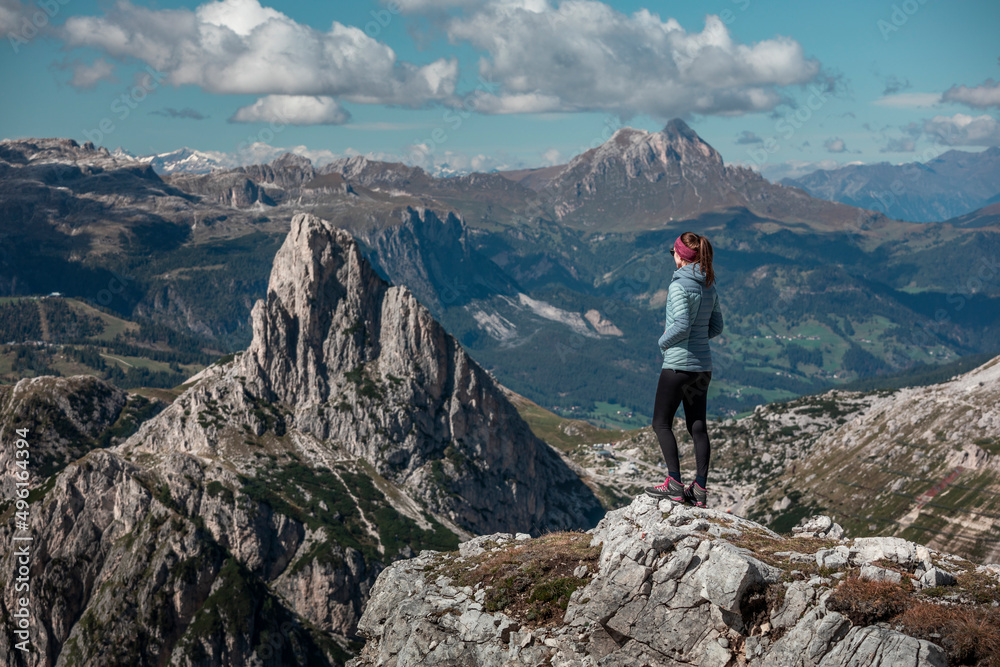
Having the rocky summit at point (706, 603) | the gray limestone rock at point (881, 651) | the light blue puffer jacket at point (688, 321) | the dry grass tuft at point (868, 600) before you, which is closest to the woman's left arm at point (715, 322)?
the light blue puffer jacket at point (688, 321)

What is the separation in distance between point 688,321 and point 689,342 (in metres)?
0.96

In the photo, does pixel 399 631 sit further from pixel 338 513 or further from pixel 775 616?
pixel 338 513

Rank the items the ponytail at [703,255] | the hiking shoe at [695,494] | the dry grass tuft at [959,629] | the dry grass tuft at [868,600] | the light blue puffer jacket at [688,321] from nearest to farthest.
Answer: the dry grass tuft at [959,629], the dry grass tuft at [868,600], the light blue puffer jacket at [688,321], the ponytail at [703,255], the hiking shoe at [695,494]

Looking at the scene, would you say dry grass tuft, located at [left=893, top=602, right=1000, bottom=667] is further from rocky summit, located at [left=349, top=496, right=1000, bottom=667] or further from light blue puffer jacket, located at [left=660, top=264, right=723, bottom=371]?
light blue puffer jacket, located at [left=660, top=264, right=723, bottom=371]

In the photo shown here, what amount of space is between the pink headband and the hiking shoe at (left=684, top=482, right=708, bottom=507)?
1007cm

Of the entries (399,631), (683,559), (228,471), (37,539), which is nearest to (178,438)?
(228,471)

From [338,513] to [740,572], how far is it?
17104 centimetres

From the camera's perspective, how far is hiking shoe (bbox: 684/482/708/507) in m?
32.5

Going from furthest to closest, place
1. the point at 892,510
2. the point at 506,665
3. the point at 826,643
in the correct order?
the point at 892,510 < the point at 506,665 < the point at 826,643

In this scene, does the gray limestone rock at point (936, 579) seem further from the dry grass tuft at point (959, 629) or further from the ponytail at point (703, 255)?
the ponytail at point (703, 255)

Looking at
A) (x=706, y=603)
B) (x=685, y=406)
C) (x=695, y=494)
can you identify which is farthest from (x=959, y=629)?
(x=685, y=406)

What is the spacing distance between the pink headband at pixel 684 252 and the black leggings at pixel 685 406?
14.9 ft

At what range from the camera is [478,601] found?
3706 centimetres

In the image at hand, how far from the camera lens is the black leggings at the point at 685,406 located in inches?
1139
